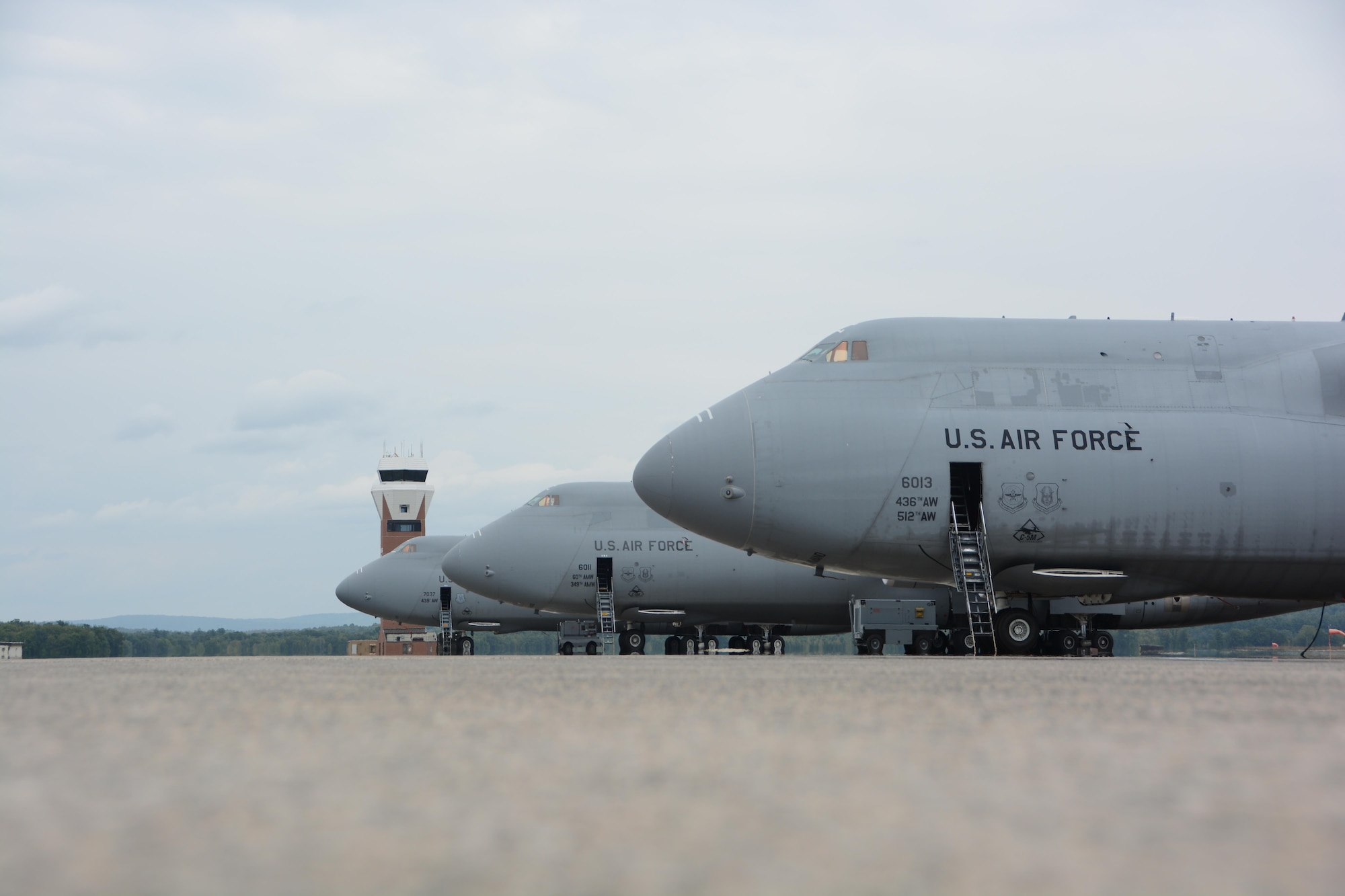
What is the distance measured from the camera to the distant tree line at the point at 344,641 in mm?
90188

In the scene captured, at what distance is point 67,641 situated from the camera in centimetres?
9050

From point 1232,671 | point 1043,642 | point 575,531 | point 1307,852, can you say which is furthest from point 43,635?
point 1307,852

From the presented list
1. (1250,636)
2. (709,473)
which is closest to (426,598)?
Result: (709,473)

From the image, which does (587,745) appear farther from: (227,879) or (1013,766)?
(227,879)

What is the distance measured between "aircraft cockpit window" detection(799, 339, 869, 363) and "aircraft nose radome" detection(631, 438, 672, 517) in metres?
2.89

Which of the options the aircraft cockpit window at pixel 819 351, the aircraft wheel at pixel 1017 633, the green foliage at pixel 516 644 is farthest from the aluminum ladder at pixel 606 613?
the green foliage at pixel 516 644

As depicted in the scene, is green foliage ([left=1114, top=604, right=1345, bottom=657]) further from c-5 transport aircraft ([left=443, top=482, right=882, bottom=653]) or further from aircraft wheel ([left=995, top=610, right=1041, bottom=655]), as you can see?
aircraft wheel ([left=995, top=610, right=1041, bottom=655])

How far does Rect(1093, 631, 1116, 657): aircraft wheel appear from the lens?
1950 centimetres

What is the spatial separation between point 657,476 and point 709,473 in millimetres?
962

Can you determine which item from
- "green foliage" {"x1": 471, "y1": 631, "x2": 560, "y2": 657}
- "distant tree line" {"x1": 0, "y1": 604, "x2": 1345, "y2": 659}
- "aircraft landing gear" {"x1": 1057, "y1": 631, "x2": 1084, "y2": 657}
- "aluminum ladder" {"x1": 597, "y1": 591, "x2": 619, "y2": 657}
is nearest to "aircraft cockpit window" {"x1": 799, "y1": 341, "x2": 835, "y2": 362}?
"aircraft landing gear" {"x1": 1057, "y1": 631, "x2": 1084, "y2": 657}

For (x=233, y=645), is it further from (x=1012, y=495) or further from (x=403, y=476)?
(x=1012, y=495)

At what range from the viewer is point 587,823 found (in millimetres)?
2934

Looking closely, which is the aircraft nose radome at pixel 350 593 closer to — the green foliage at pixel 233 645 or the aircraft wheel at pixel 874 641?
the aircraft wheel at pixel 874 641

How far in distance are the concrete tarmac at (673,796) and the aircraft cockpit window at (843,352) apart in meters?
13.0
